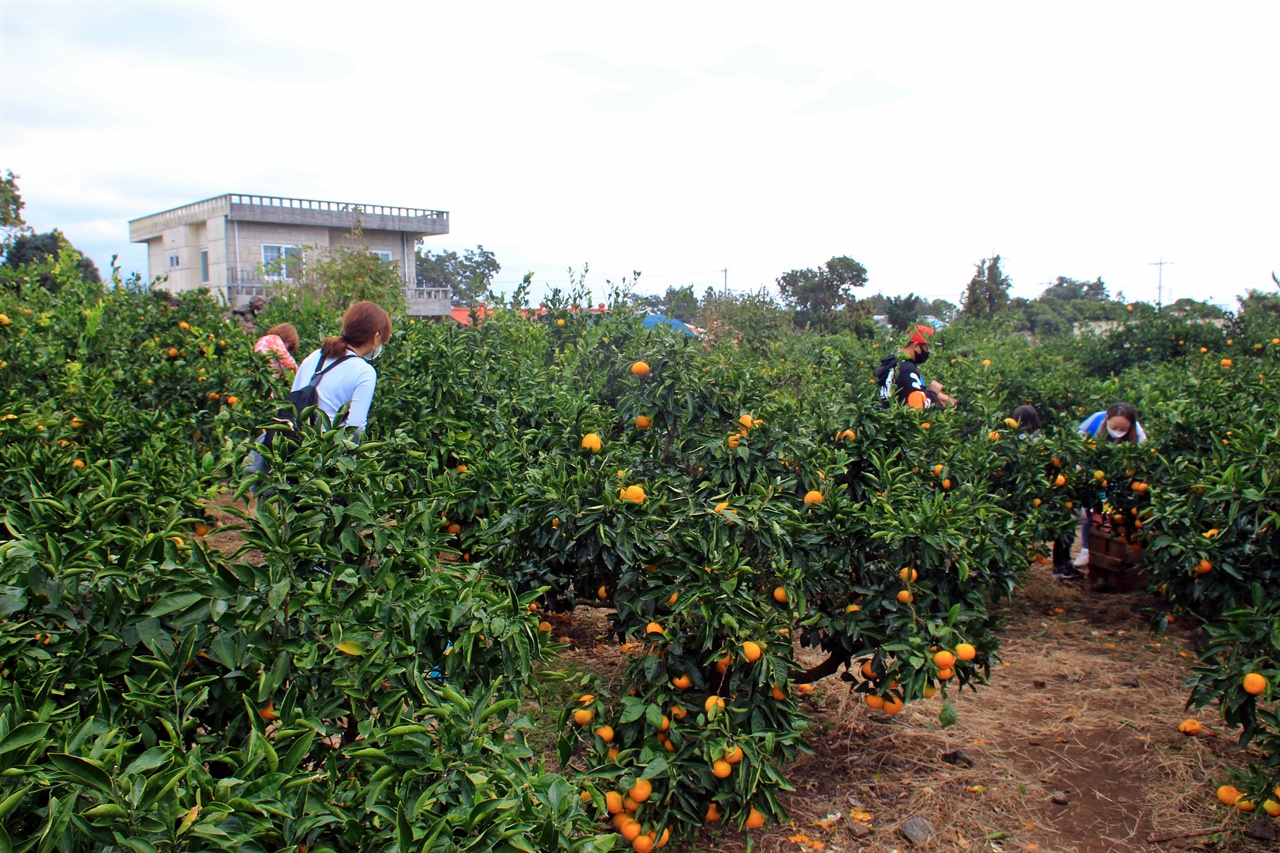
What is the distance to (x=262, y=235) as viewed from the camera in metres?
A: 29.7

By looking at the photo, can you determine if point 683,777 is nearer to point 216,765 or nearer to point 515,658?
point 515,658

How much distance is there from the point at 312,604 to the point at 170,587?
8.7 inches

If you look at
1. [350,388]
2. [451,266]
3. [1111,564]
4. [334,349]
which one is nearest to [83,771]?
[350,388]

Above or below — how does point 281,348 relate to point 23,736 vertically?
above

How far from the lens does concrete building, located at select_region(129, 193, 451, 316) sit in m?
29.0

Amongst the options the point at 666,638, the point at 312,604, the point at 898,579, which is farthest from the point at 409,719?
the point at 898,579

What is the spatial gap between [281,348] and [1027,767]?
4.20 m

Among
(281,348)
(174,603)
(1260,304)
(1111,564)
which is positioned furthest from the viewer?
(1260,304)

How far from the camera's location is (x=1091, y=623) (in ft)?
15.5

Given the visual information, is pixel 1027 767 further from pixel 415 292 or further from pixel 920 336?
pixel 415 292

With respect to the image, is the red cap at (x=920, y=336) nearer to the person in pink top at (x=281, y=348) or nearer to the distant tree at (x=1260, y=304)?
the person in pink top at (x=281, y=348)

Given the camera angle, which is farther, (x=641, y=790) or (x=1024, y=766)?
(x=1024, y=766)

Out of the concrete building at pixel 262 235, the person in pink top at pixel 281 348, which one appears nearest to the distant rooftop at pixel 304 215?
the concrete building at pixel 262 235

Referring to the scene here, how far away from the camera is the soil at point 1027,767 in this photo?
8.60 ft
